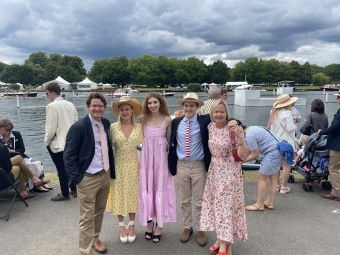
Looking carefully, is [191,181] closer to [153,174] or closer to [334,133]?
[153,174]

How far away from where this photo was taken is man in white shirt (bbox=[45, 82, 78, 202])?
497 cm

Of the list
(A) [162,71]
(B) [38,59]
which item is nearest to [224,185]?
(A) [162,71]

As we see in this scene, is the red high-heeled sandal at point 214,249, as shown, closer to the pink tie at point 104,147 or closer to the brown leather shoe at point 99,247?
the brown leather shoe at point 99,247

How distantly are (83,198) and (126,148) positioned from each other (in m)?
0.75

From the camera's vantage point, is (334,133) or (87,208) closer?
(87,208)

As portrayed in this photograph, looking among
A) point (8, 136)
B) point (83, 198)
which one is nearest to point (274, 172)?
point (83, 198)

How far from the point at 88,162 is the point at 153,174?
858 millimetres

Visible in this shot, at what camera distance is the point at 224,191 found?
3.33 m

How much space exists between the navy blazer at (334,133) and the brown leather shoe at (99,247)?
4064 millimetres

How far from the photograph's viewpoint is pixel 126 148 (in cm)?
361

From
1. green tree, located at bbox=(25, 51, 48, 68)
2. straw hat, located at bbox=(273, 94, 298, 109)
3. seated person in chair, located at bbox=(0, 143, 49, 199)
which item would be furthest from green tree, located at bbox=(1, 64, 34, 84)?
straw hat, located at bbox=(273, 94, 298, 109)

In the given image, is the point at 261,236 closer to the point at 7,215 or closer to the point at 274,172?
the point at 274,172

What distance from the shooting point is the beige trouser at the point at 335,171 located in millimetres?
5207

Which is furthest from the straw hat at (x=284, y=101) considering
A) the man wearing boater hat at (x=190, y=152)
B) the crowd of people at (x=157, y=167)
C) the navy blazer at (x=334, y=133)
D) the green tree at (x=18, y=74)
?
the green tree at (x=18, y=74)
